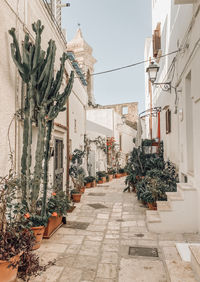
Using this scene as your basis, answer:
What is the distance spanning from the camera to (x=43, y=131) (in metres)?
4.48

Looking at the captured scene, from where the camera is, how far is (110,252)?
3.92 meters

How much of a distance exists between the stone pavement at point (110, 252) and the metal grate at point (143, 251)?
80 millimetres

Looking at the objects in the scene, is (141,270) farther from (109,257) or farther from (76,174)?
(76,174)

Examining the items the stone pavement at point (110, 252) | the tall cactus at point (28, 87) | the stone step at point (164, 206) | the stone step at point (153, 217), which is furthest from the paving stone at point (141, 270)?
the tall cactus at point (28, 87)

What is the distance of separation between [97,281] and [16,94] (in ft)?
10.9

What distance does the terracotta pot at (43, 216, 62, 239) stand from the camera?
4.47 metres

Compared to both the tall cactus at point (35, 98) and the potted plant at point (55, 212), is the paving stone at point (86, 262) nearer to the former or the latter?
the potted plant at point (55, 212)

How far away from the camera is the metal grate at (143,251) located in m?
3.81

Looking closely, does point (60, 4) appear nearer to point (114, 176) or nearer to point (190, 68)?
point (190, 68)

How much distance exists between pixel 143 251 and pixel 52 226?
1819 mm

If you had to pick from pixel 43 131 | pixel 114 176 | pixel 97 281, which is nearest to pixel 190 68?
pixel 43 131

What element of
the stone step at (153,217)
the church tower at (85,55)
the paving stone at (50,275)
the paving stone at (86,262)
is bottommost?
the paving stone at (86,262)

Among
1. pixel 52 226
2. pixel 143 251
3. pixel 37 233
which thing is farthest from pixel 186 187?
pixel 37 233

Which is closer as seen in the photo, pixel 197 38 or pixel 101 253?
pixel 101 253
